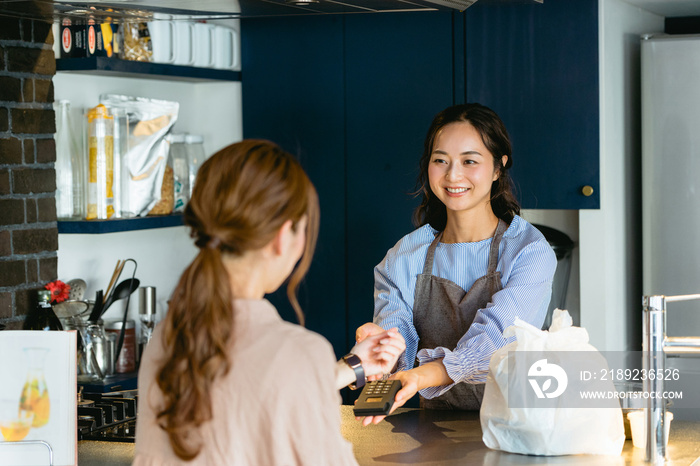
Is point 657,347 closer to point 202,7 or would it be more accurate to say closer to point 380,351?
point 380,351

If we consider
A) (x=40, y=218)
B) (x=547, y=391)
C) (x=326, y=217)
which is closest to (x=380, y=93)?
(x=326, y=217)

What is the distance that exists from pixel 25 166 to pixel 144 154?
1.32ft

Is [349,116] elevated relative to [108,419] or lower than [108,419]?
elevated

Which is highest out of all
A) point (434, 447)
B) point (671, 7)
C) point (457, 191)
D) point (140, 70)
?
point (671, 7)

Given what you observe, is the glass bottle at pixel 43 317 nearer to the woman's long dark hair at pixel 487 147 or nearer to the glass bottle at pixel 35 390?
the glass bottle at pixel 35 390

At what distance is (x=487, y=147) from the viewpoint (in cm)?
208

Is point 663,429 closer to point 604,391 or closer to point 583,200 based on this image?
point 604,391

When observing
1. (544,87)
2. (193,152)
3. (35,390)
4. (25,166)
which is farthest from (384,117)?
(35,390)

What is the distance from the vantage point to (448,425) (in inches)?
66.2

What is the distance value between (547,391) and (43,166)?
158 cm

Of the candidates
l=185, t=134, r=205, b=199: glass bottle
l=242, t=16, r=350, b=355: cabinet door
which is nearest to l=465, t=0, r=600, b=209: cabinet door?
l=242, t=16, r=350, b=355: cabinet door

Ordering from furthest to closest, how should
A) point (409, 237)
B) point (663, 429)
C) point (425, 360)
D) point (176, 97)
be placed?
point (176, 97)
point (409, 237)
point (425, 360)
point (663, 429)

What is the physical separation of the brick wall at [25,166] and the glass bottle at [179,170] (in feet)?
1.60

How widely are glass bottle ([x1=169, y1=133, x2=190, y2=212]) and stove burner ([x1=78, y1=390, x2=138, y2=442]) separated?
1.13 m
